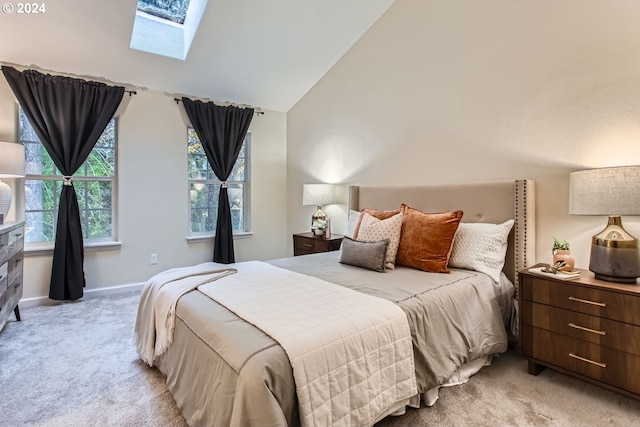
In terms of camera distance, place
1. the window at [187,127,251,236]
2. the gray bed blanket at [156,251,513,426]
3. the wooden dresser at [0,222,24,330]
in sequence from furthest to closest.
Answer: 1. the window at [187,127,251,236]
2. the wooden dresser at [0,222,24,330]
3. the gray bed blanket at [156,251,513,426]

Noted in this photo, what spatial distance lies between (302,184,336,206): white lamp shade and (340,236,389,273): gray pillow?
4.70 ft

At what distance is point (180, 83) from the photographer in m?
4.03

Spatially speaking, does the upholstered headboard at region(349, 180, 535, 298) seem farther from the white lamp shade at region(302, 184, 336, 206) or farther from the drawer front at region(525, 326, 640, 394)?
the white lamp shade at region(302, 184, 336, 206)

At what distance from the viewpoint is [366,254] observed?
8.42 feet

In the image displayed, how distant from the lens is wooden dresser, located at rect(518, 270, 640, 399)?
1774mm

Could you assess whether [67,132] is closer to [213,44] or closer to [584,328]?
[213,44]

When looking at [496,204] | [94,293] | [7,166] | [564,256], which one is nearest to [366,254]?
[496,204]

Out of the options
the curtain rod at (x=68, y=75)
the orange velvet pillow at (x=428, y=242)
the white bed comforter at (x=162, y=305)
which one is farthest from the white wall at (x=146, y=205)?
the orange velvet pillow at (x=428, y=242)

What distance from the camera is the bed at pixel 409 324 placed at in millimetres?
1255

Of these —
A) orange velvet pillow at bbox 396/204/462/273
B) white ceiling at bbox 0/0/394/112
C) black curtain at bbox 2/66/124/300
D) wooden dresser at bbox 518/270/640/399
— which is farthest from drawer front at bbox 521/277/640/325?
black curtain at bbox 2/66/124/300

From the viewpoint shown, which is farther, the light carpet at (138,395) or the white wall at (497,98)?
the white wall at (497,98)

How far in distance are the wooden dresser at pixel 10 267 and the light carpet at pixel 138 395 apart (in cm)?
29

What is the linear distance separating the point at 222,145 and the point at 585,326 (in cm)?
408

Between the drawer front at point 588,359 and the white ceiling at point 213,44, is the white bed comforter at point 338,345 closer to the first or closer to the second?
the drawer front at point 588,359
